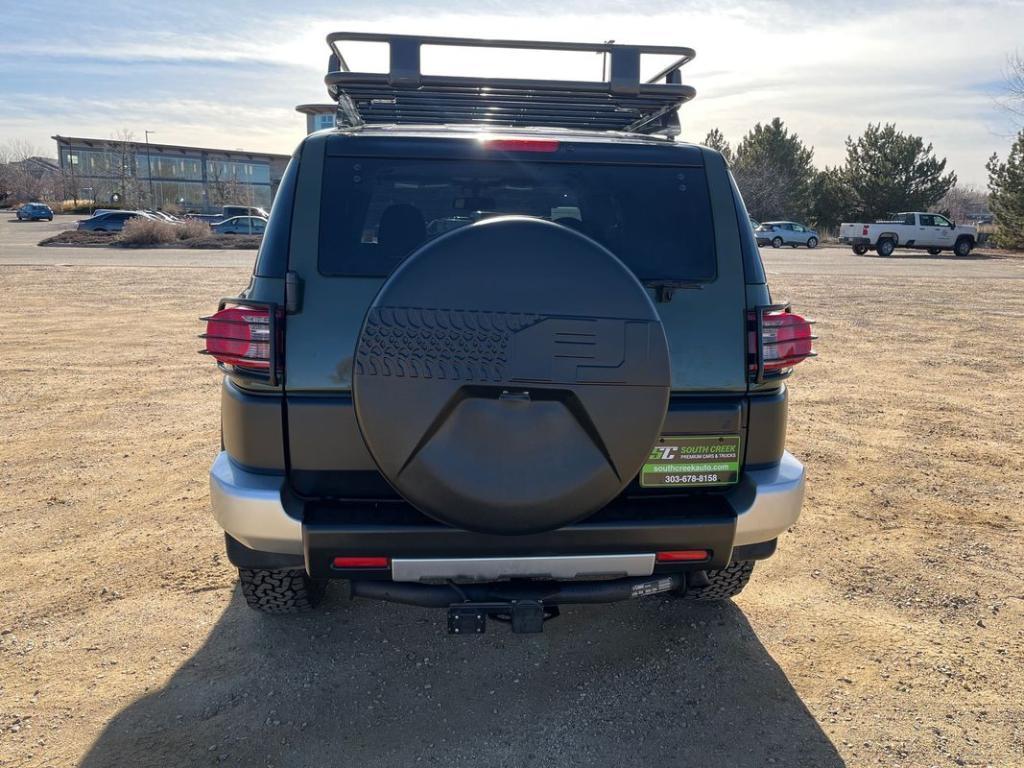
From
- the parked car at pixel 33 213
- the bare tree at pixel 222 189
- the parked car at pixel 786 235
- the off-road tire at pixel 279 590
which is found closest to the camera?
the off-road tire at pixel 279 590

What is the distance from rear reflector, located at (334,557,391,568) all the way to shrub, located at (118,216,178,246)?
35.7 metres

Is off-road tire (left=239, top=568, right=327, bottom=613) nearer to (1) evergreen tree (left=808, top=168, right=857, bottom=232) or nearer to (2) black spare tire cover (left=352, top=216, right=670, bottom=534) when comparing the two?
(2) black spare tire cover (left=352, top=216, right=670, bottom=534)

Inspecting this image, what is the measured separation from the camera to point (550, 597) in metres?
2.51

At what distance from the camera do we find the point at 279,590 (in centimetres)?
311

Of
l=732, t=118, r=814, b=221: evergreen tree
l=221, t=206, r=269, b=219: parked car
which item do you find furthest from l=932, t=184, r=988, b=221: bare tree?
l=221, t=206, r=269, b=219: parked car

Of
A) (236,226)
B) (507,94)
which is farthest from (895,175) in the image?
(507,94)

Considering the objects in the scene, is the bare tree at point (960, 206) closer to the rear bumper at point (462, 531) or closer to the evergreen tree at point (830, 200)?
the evergreen tree at point (830, 200)

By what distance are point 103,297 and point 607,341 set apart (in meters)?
14.5

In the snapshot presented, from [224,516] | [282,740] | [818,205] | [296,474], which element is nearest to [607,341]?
[296,474]

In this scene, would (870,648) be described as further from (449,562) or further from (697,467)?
(449,562)

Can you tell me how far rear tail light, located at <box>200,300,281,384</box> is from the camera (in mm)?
2459

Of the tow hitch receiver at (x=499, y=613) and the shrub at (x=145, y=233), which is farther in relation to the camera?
the shrub at (x=145, y=233)

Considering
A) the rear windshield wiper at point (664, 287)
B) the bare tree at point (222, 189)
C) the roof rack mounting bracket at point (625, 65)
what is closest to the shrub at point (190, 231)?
the roof rack mounting bracket at point (625, 65)

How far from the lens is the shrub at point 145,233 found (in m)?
33.8
